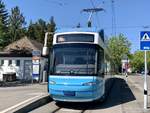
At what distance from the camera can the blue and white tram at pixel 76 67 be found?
17.6m

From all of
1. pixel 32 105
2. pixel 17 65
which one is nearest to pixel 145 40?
pixel 32 105

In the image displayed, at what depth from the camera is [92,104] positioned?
20469mm

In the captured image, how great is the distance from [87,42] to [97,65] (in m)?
1.14

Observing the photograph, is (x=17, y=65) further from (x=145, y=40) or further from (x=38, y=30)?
(x=38, y=30)

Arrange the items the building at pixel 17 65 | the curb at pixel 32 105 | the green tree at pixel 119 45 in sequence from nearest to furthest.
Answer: the curb at pixel 32 105, the building at pixel 17 65, the green tree at pixel 119 45

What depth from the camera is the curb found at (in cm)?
1548

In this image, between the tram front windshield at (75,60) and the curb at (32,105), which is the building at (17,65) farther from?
the tram front windshield at (75,60)

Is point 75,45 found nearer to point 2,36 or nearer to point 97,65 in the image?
point 97,65

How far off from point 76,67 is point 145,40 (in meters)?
3.41

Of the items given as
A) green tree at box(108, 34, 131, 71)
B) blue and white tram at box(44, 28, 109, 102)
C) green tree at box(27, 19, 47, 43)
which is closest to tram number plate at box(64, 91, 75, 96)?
blue and white tram at box(44, 28, 109, 102)

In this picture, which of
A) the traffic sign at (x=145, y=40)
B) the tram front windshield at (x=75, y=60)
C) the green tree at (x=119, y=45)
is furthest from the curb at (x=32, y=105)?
the green tree at (x=119, y=45)

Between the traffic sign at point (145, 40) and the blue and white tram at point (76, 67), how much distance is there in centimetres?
189

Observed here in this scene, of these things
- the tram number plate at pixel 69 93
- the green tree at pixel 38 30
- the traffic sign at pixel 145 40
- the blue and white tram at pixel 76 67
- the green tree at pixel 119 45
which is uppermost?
the green tree at pixel 38 30

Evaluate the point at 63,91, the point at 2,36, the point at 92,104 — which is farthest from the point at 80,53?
the point at 2,36
